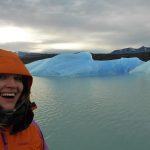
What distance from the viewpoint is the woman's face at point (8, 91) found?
0.91 meters

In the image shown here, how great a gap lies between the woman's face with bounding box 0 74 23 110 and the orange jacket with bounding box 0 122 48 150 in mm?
87

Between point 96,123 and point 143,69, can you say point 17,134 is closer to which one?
point 96,123

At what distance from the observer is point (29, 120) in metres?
0.97

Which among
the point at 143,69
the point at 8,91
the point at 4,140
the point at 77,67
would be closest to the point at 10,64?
the point at 8,91

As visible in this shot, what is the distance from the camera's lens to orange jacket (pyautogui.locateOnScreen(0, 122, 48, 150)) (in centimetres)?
93

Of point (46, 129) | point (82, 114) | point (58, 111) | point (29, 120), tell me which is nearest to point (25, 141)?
point (29, 120)

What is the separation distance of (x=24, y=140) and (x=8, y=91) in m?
0.17

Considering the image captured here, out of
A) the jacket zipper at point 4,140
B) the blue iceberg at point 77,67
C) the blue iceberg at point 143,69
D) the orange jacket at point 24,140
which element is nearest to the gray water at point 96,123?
the orange jacket at point 24,140

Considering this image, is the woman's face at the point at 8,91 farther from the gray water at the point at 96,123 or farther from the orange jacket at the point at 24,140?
the gray water at the point at 96,123

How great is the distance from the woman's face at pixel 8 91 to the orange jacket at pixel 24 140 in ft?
0.29

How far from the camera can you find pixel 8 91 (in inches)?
36.3

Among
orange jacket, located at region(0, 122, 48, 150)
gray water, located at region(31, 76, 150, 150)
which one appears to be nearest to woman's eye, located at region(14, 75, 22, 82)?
orange jacket, located at region(0, 122, 48, 150)

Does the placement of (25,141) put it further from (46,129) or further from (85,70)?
(85,70)

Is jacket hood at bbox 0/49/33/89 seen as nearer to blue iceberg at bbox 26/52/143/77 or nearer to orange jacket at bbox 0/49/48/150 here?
orange jacket at bbox 0/49/48/150
